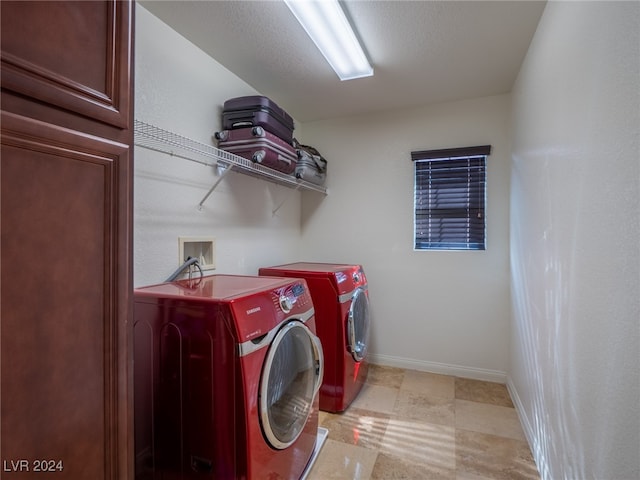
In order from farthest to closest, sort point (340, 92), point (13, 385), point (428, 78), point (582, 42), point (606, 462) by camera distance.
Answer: point (340, 92), point (428, 78), point (582, 42), point (606, 462), point (13, 385)

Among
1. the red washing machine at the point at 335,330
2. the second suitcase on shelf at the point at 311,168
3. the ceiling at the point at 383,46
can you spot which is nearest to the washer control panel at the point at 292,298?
the red washing machine at the point at 335,330

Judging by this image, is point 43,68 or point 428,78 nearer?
point 43,68

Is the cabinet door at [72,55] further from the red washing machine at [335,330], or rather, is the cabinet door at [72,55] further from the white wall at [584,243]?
the red washing machine at [335,330]

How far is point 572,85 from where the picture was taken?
47.6 inches

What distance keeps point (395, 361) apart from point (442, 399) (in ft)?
1.99

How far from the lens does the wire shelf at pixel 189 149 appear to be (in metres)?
1.43

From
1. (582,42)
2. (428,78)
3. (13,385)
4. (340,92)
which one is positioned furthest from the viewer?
(340,92)

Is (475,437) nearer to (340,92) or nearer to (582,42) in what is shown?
(582,42)

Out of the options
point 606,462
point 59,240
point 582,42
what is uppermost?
point 582,42

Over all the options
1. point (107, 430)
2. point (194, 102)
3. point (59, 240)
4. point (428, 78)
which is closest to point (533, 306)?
point (428, 78)

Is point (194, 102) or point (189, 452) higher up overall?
point (194, 102)

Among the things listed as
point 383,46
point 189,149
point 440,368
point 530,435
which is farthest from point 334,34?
point 440,368

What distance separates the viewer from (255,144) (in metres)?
1.91

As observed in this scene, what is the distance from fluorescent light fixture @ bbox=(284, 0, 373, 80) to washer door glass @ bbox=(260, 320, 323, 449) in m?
1.45
